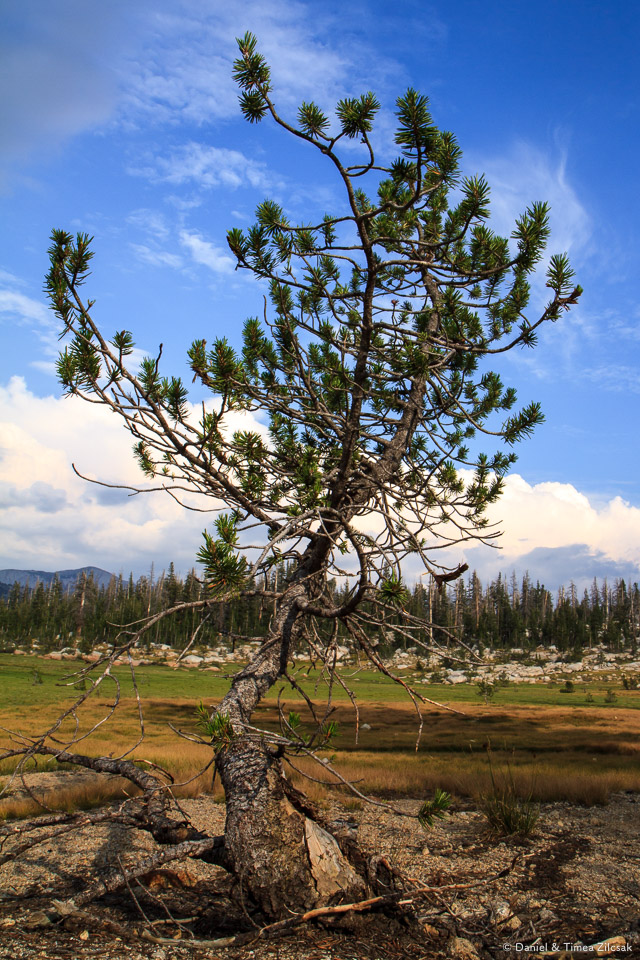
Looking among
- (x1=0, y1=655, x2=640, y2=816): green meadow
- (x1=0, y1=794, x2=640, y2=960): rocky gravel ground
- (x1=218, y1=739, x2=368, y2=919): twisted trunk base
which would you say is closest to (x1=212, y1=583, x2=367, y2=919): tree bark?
(x1=218, y1=739, x2=368, y2=919): twisted trunk base

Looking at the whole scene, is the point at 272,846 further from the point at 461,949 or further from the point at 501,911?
the point at 501,911

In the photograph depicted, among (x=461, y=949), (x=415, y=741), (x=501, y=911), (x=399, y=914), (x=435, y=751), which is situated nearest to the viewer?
(x=461, y=949)

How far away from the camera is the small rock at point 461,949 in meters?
3.83

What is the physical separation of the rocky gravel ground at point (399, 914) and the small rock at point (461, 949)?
13mm

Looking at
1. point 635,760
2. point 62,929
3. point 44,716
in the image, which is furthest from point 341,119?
point 44,716

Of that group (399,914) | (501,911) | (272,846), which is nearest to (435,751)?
(501,911)

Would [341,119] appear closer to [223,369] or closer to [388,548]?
[223,369]

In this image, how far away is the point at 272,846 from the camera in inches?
157

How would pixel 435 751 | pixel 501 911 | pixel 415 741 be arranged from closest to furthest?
pixel 501 911 → pixel 435 751 → pixel 415 741

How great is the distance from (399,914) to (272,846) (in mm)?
1103

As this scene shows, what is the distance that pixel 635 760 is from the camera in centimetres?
1471

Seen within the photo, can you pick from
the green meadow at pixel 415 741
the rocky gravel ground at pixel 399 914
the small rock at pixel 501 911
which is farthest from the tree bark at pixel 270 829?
the small rock at pixel 501 911

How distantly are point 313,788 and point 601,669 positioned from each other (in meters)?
65.1

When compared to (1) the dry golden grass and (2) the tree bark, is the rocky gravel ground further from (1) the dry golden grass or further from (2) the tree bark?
(1) the dry golden grass
